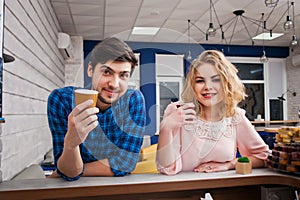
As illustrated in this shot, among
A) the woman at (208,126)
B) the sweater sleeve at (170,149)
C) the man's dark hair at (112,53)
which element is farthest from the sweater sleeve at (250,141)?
the man's dark hair at (112,53)

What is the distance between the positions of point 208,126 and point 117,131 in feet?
1.26

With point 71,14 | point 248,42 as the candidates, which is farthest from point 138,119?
point 248,42

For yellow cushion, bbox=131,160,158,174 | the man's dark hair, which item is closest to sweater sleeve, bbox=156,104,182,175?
the man's dark hair

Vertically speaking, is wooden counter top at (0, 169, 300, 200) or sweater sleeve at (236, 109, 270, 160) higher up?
sweater sleeve at (236, 109, 270, 160)

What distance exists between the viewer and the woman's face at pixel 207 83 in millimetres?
1130

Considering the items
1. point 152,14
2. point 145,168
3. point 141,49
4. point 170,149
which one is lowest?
point 145,168

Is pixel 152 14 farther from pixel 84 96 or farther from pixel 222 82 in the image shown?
pixel 84 96

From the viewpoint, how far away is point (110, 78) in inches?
39.1

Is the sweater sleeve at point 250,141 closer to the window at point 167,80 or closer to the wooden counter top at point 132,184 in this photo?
the wooden counter top at point 132,184

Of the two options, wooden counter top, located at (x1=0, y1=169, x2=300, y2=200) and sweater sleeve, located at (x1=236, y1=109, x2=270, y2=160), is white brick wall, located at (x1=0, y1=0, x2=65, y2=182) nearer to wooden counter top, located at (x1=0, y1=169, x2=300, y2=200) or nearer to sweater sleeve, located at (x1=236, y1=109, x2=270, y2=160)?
wooden counter top, located at (x1=0, y1=169, x2=300, y2=200)

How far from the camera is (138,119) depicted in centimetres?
108

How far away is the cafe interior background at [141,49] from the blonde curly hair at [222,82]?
0.04 meters

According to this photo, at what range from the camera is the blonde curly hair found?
114 centimetres

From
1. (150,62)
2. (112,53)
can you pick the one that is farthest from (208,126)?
(112,53)
